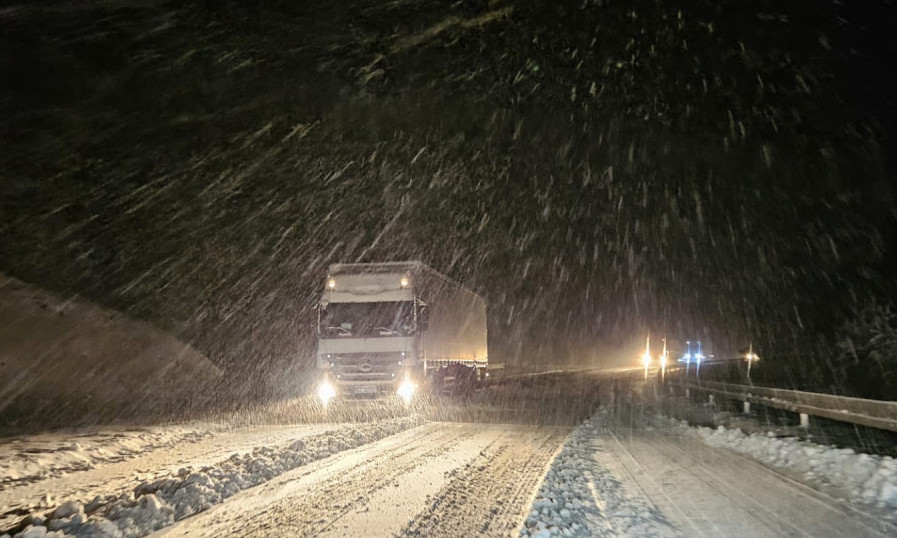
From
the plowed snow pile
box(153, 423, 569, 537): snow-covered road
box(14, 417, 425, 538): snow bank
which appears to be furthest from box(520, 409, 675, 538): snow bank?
box(14, 417, 425, 538): snow bank

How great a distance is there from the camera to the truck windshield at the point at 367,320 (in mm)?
19609

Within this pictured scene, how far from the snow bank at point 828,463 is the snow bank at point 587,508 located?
9.12 feet

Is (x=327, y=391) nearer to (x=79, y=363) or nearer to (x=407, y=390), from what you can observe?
(x=407, y=390)

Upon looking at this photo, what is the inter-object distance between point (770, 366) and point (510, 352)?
3894 centimetres

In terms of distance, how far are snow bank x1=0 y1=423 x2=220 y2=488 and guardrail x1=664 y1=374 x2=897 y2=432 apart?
1240 cm

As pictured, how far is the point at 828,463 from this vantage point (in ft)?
34.0

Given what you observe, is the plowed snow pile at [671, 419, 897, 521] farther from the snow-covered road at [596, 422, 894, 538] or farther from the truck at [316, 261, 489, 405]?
the truck at [316, 261, 489, 405]

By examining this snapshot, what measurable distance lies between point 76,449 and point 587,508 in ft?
29.5

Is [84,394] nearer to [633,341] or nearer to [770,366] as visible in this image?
[770,366]

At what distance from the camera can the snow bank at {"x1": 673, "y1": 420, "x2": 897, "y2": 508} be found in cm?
843

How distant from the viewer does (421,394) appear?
69.1ft

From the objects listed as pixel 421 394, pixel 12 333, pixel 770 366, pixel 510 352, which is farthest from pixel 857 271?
pixel 510 352

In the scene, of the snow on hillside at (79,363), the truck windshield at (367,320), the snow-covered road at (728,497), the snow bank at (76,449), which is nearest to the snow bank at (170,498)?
the snow bank at (76,449)

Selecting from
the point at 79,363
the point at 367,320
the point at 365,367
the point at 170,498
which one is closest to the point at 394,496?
the point at 170,498
